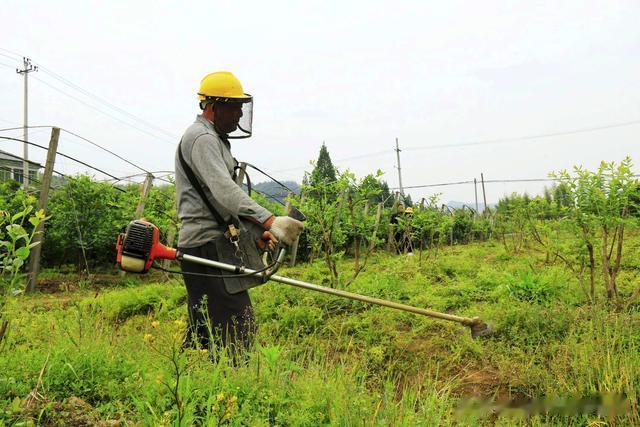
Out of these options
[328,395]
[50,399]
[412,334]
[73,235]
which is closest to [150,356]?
[50,399]

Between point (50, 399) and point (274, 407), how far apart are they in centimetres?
90

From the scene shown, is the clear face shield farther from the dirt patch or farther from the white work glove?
the dirt patch

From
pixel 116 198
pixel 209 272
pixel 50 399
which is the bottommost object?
pixel 50 399

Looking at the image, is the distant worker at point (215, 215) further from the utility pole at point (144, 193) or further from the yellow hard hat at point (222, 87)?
the utility pole at point (144, 193)

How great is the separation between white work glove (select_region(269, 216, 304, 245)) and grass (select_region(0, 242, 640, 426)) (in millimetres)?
586

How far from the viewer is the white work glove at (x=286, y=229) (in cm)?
274

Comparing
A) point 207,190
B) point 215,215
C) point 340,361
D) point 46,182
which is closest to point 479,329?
point 340,361

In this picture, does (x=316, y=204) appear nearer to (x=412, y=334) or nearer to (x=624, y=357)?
(x=412, y=334)

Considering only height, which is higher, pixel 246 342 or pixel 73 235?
pixel 73 235

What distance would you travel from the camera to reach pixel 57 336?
2857 mm

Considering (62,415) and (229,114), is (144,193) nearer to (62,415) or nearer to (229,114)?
(229,114)

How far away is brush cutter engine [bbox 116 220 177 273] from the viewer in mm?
2762

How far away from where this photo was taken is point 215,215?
2920 millimetres

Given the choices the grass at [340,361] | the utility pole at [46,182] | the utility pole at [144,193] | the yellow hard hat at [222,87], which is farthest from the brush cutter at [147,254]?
the utility pole at [144,193]
